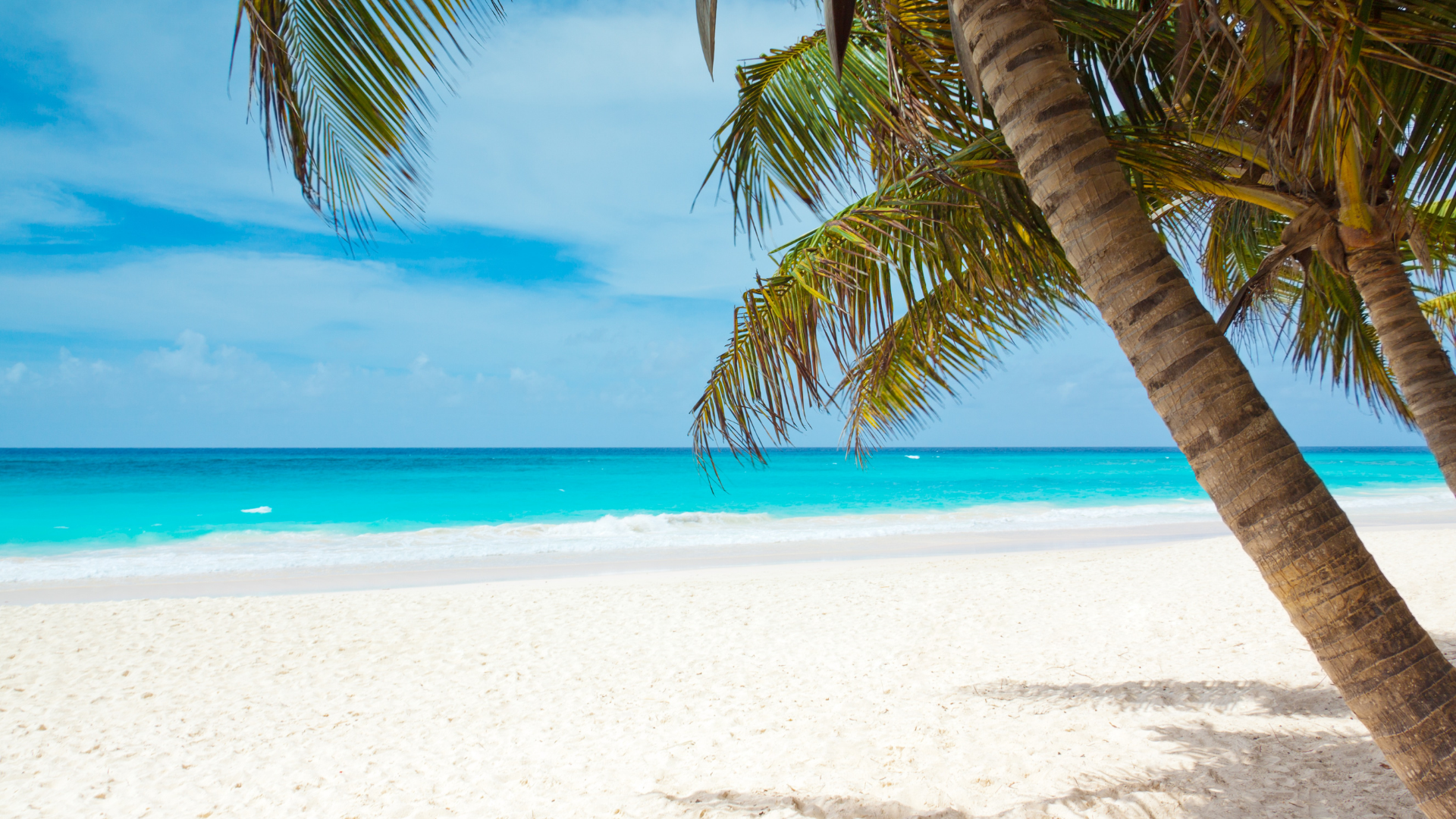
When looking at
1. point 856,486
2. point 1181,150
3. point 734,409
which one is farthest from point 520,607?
point 856,486

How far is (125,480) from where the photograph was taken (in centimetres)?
3241

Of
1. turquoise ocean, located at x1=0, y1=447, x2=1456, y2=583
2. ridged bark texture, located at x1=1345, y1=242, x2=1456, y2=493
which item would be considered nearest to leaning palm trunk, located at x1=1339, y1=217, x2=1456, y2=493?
ridged bark texture, located at x1=1345, y1=242, x2=1456, y2=493

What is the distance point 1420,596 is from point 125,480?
41.8 metres

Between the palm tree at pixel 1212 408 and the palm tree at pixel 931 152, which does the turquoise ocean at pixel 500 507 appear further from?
the palm tree at pixel 1212 408

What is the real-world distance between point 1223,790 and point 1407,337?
1.84 m

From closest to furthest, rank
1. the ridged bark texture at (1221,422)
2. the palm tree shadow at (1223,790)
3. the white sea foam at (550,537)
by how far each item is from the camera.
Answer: the ridged bark texture at (1221,422)
the palm tree shadow at (1223,790)
the white sea foam at (550,537)

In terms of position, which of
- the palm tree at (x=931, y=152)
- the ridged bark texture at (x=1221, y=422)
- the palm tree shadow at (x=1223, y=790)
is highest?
the palm tree at (x=931, y=152)

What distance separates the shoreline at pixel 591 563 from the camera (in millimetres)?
9141

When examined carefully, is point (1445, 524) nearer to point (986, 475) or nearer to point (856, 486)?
point (856, 486)

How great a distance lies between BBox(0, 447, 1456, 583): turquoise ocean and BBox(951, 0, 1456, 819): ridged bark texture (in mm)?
3408

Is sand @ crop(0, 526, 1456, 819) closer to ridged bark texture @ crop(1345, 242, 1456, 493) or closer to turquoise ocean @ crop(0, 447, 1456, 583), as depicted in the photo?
ridged bark texture @ crop(1345, 242, 1456, 493)

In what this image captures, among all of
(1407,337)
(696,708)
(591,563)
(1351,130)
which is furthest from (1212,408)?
(591,563)

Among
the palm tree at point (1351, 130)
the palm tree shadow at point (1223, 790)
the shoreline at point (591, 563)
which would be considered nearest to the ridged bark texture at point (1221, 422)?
the palm tree at point (1351, 130)

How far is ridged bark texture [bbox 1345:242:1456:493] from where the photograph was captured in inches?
98.0
